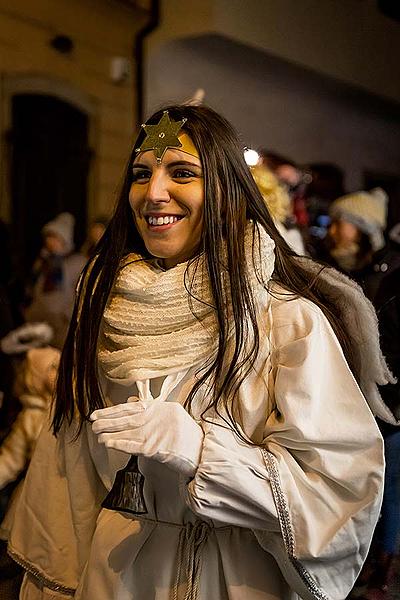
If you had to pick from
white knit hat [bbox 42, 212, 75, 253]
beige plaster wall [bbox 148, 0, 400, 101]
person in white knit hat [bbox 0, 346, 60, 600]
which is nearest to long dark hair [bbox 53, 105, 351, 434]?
person in white knit hat [bbox 0, 346, 60, 600]

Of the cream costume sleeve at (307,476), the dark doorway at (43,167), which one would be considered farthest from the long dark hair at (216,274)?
the dark doorway at (43,167)

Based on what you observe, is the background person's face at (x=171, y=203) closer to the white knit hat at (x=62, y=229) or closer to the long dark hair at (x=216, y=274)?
the long dark hair at (x=216, y=274)

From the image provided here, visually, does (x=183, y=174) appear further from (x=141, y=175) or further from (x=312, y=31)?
(x=312, y=31)

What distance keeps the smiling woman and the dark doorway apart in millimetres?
5119

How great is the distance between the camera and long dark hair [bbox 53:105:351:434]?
184 cm

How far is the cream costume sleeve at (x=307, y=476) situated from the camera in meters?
1.67

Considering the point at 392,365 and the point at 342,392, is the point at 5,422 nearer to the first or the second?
the point at 392,365

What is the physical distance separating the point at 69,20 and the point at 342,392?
6405 millimetres

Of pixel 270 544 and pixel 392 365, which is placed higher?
pixel 392 365

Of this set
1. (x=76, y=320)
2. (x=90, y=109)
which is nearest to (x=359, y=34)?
(x=90, y=109)

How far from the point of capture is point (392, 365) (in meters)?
3.05

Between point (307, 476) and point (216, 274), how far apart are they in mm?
470

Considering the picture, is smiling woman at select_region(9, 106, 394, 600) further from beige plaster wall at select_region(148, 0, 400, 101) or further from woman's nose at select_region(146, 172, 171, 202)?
beige plaster wall at select_region(148, 0, 400, 101)

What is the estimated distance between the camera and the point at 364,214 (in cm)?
491
